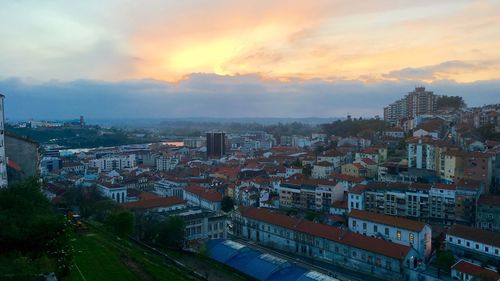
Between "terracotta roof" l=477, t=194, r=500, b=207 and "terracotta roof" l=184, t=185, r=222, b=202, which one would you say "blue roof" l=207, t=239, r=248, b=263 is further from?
"terracotta roof" l=477, t=194, r=500, b=207

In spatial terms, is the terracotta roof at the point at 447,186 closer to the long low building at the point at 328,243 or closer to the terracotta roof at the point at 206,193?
the long low building at the point at 328,243

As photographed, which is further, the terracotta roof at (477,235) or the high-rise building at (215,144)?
the high-rise building at (215,144)

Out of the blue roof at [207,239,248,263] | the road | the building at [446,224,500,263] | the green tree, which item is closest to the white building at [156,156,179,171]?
the road

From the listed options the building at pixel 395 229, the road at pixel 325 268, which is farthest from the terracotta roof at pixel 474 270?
the road at pixel 325 268

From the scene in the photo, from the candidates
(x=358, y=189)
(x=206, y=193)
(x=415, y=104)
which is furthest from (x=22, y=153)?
(x=415, y=104)

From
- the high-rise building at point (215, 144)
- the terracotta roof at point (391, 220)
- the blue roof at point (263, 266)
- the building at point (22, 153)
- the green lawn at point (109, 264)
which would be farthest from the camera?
the high-rise building at point (215, 144)

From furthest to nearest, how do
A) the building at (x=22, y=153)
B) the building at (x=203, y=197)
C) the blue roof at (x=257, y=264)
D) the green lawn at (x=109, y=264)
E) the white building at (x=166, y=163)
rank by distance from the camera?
the white building at (x=166, y=163)
the building at (x=203, y=197)
the building at (x=22, y=153)
the blue roof at (x=257, y=264)
the green lawn at (x=109, y=264)

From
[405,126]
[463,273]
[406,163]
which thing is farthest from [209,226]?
[405,126]
